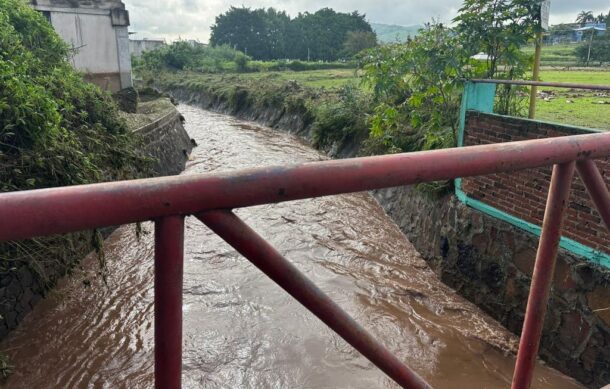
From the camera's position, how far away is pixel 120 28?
13.5 metres

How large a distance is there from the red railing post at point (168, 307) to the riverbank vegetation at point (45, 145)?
3045mm

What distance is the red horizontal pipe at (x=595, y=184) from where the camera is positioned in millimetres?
1227

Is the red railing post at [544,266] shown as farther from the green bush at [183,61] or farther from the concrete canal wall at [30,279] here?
the green bush at [183,61]

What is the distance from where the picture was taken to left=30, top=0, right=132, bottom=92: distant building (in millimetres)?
12281

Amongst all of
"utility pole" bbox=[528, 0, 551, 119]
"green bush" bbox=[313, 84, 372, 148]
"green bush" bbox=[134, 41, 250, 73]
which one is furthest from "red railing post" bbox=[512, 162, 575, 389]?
"green bush" bbox=[134, 41, 250, 73]

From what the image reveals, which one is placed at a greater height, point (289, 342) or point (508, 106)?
point (508, 106)

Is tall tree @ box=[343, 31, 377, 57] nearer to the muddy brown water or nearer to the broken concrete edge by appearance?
the muddy brown water

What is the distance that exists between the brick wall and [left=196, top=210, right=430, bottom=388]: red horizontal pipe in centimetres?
280

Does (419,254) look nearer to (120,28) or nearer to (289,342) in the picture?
(289,342)

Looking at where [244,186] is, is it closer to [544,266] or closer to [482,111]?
[544,266]

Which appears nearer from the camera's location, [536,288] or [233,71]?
[536,288]

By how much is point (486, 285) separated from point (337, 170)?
14.9 ft

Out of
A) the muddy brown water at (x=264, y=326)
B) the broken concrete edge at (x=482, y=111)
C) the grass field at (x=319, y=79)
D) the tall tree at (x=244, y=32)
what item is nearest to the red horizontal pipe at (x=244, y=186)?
the muddy brown water at (x=264, y=326)

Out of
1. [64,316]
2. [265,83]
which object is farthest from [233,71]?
[64,316]
